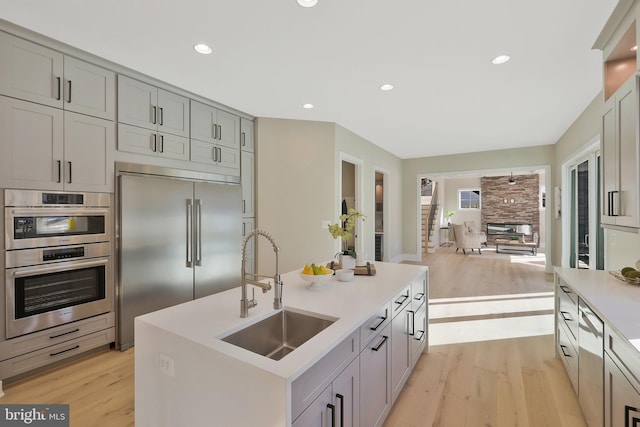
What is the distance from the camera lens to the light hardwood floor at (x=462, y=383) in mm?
1928

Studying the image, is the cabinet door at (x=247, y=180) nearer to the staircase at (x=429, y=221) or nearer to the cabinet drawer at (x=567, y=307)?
the cabinet drawer at (x=567, y=307)

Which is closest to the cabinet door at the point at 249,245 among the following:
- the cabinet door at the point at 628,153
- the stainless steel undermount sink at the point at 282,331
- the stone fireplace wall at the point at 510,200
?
the stainless steel undermount sink at the point at 282,331

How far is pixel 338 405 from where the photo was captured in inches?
49.1

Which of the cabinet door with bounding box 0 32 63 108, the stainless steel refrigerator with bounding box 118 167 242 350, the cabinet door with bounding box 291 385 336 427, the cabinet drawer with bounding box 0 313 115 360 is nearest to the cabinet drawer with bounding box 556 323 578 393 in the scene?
the cabinet door with bounding box 291 385 336 427

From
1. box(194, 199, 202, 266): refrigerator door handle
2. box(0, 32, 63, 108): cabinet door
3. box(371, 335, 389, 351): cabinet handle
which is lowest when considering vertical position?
box(371, 335, 389, 351): cabinet handle

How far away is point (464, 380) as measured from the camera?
2.34 metres

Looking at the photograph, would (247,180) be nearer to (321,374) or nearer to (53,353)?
(53,353)

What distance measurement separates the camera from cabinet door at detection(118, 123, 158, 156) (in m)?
2.85

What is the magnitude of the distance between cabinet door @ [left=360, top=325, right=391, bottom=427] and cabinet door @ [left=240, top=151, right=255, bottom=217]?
2903 millimetres

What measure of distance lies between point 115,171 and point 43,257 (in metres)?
0.90

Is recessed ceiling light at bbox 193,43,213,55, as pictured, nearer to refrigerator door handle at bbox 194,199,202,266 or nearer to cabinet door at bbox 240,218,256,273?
A: refrigerator door handle at bbox 194,199,202,266

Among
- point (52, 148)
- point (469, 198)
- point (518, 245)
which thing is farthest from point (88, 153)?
point (469, 198)

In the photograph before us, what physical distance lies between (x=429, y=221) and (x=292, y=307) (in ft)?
30.4

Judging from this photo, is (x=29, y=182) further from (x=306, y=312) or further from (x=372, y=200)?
(x=372, y=200)
